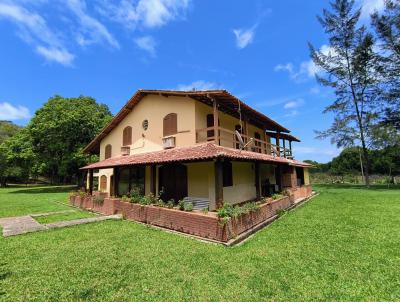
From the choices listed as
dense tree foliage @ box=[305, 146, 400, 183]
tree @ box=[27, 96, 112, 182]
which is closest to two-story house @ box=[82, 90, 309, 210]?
tree @ box=[27, 96, 112, 182]

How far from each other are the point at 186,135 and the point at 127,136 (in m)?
6.81

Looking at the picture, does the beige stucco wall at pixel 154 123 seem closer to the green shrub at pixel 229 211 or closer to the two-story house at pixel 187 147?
the two-story house at pixel 187 147

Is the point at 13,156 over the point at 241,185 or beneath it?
over

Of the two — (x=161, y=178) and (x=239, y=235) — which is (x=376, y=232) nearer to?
(x=239, y=235)

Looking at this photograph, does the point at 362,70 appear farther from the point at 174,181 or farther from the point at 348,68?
the point at 174,181

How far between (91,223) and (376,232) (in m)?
11.6

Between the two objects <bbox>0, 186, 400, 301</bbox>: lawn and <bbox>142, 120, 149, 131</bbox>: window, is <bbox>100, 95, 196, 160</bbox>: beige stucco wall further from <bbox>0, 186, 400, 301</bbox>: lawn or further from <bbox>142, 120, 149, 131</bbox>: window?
<bbox>0, 186, 400, 301</bbox>: lawn

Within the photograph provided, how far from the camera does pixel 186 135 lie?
13484 mm

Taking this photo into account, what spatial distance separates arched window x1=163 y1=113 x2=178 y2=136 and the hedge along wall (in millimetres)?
5030

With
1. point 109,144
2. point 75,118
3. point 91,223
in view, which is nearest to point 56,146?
point 75,118

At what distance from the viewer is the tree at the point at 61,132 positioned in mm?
28031

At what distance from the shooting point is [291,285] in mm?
4691

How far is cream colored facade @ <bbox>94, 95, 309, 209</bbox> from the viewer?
13.0m

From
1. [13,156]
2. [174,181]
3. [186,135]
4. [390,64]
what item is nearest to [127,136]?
[174,181]
